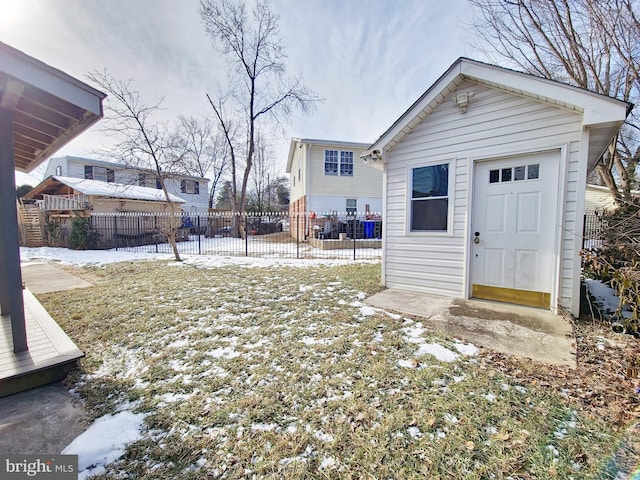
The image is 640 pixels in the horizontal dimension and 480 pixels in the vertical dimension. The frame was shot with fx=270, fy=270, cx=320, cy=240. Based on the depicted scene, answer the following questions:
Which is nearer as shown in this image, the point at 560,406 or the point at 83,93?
the point at 560,406

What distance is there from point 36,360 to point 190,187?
2649 centimetres

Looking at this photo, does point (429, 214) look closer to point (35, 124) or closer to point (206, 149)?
point (35, 124)

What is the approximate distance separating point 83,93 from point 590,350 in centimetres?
628

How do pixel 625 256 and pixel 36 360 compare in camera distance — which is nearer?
pixel 36 360

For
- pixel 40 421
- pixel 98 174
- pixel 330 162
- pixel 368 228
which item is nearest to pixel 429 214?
pixel 40 421

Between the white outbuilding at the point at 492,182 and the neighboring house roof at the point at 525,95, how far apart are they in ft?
0.05

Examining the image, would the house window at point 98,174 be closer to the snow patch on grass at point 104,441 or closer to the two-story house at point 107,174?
the two-story house at point 107,174

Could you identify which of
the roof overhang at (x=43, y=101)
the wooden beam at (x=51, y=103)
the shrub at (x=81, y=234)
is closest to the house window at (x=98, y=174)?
the shrub at (x=81, y=234)

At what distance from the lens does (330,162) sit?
16.5 metres

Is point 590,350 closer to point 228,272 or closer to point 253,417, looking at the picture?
point 253,417

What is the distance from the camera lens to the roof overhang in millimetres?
2434

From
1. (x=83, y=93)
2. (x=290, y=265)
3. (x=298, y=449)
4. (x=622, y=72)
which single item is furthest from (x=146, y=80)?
(x=622, y=72)

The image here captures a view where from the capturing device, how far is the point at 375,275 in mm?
7051

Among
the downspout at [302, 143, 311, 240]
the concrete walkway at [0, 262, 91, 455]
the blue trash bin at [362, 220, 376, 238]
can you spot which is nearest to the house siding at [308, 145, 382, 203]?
the downspout at [302, 143, 311, 240]
